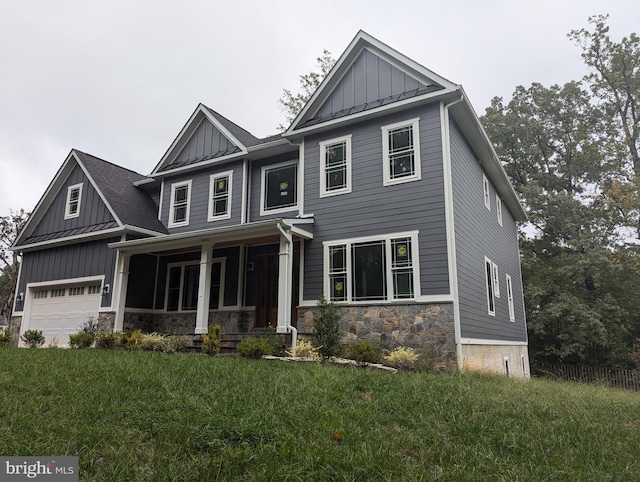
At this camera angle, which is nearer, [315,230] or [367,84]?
[315,230]

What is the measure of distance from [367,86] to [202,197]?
5929 millimetres

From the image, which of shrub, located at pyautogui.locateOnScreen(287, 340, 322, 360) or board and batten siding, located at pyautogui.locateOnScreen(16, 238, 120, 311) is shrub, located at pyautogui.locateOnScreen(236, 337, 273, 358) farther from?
board and batten siding, located at pyautogui.locateOnScreen(16, 238, 120, 311)

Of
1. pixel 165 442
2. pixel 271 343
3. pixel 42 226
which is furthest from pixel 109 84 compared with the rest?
pixel 165 442

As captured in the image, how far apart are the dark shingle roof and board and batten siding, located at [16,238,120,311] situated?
0.88 m

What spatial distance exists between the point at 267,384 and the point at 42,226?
1364cm

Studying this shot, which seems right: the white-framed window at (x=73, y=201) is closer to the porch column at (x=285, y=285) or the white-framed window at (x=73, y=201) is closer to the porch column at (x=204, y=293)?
the porch column at (x=204, y=293)

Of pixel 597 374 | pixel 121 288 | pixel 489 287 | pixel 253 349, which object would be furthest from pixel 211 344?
pixel 597 374

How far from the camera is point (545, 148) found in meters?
23.2

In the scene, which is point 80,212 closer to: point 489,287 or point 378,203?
point 378,203

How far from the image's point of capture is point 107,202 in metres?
13.2

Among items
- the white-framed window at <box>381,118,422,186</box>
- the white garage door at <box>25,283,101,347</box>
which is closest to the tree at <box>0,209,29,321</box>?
the white garage door at <box>25,283,101,347</box>

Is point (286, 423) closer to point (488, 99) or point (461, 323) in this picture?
point (461, 323)

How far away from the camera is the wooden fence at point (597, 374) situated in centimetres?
1596

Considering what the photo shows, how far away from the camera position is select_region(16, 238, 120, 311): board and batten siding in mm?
12922
